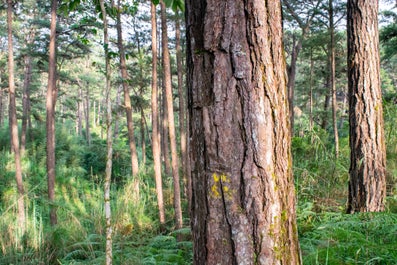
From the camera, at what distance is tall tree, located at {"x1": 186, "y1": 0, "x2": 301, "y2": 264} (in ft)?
4.09

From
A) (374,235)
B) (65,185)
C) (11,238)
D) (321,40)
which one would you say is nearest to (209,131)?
(374,235)

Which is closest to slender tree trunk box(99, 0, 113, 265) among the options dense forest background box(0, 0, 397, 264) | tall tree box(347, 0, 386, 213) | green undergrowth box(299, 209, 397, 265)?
dense forest background box(0, 0, 397, 264)

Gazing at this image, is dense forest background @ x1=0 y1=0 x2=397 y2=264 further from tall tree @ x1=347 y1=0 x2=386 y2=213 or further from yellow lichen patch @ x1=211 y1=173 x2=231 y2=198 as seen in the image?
yellow lichen patch @ x1=211 y1=173 x2=231 y2=198

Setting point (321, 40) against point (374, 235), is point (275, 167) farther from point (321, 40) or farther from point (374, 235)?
point (321, 40)

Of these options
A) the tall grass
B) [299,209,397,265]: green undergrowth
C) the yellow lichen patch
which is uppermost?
the yellow lichen patch

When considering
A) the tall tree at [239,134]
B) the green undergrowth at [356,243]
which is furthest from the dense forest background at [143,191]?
the tall tree at [239,134]

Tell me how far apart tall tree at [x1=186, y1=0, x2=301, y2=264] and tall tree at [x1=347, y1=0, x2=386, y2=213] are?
294 centimetres

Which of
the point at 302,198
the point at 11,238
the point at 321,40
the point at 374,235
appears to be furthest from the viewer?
the point at 321,40

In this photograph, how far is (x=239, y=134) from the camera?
1252 millimetres

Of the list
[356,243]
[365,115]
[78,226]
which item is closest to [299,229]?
[356,243]

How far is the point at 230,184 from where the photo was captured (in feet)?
4.11

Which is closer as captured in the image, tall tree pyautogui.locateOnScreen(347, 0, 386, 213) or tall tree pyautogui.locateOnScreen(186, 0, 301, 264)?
tall tree pyautogui.locateOnScreen(186, 0, 301, 264)

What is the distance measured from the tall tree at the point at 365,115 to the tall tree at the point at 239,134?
2.94 metres

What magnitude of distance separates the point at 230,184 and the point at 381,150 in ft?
10.7
